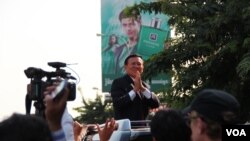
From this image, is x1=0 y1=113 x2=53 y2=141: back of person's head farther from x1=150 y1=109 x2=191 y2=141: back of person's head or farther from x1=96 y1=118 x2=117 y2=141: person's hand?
x1=96 y1=118 x2=117 y2=141: person's hand

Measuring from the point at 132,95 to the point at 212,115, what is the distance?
9.47ft

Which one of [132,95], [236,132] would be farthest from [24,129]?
[132,95]

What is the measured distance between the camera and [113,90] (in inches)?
257

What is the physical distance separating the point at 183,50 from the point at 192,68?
0.40m

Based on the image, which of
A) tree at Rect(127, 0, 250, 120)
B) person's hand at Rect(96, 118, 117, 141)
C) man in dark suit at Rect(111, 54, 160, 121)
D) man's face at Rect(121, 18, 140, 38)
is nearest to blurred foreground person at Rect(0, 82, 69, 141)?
Result: person's hand at Rect(96, 118, 117, 141)

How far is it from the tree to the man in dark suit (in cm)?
498

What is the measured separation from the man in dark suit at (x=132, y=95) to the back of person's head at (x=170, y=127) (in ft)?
8.75

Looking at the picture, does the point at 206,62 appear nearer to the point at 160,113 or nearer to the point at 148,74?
the point at 148,74

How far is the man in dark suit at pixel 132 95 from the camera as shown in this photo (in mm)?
6277

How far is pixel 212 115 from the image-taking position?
134 inches

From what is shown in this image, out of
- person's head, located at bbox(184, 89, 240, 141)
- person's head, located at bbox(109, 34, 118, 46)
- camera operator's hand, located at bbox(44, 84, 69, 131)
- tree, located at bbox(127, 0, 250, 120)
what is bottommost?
person's head, located at bbox(109, 34, 118, 46)

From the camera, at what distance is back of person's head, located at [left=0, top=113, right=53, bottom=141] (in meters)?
2.57

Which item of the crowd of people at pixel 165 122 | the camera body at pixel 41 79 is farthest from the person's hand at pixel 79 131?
the camera body at pixel 41 79

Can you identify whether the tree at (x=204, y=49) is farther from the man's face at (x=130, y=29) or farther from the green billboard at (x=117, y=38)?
the man's face at (x=130, y=29)
